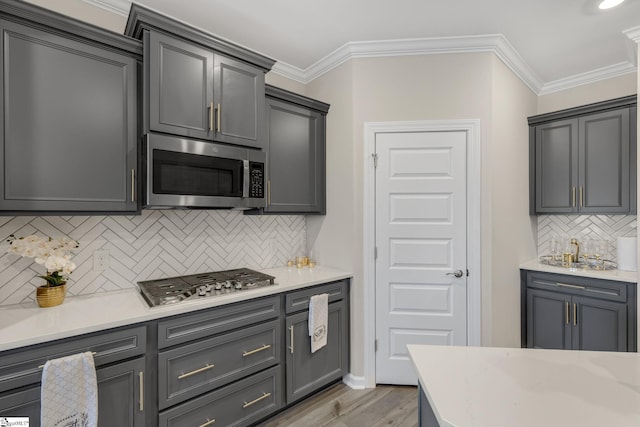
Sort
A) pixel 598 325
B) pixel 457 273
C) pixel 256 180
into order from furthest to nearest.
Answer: pixel 598 325
pixel 457 273
pixel 256 180

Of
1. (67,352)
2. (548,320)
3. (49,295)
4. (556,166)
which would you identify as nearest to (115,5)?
(49,295)

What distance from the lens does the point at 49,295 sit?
169cm

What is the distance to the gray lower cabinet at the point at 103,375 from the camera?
1294mm

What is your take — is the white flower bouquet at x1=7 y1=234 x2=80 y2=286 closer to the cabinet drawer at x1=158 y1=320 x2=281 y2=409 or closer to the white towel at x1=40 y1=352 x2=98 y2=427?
the white towel at x1=40 y1=352 x2=98 y2=427

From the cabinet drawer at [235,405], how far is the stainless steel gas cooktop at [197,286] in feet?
1.94

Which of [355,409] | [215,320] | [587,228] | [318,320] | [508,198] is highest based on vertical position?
[508,198]

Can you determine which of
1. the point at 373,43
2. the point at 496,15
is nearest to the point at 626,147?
the point at 496,15

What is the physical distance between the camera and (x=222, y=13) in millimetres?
2271

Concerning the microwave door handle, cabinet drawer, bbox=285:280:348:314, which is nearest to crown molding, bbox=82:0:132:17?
the microwave door handle

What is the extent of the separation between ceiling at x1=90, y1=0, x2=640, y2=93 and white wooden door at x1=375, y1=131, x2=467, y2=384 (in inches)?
31.6

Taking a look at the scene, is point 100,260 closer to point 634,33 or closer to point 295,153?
point 295,153

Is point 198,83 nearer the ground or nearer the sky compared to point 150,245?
nearer the sky

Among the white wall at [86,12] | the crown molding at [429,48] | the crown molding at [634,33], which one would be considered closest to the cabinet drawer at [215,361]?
the white wall at [86,12]

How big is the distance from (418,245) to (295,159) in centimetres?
130
